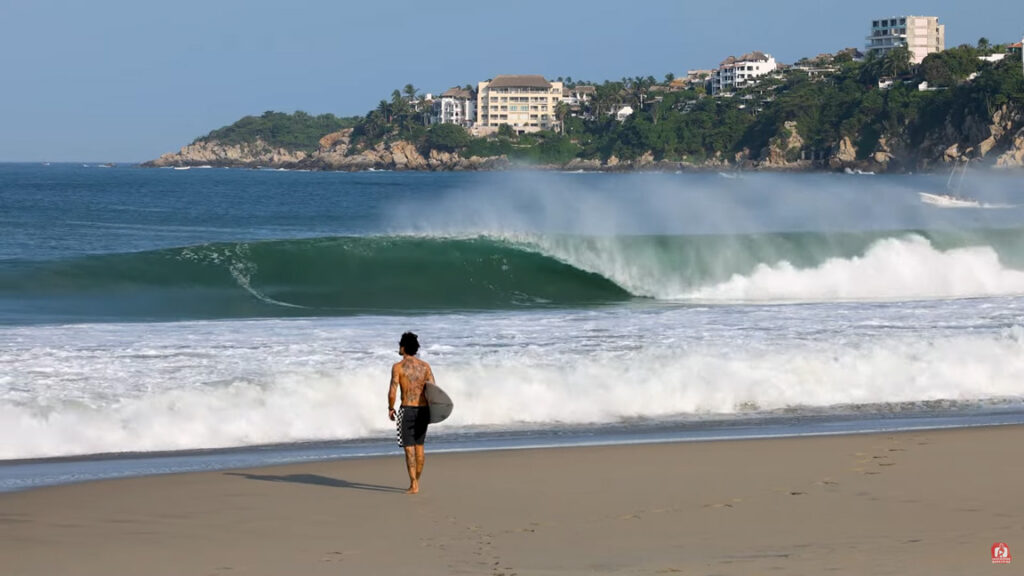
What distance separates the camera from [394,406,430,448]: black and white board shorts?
802cm

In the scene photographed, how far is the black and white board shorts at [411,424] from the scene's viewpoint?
8.02m

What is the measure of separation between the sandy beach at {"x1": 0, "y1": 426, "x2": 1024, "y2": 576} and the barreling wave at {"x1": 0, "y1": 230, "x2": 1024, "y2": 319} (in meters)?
12.8

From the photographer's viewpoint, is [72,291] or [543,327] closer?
[543,327]

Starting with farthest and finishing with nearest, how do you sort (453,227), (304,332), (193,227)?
(193,227)
(453,227)
(304,332)

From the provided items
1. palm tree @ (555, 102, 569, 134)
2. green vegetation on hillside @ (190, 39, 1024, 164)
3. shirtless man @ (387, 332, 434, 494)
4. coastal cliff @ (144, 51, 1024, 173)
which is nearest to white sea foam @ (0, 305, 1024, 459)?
shirtless man @ (387, 332, 434, 494)

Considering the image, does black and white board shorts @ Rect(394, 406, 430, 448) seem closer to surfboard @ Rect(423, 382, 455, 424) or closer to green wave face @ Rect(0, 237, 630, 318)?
surfboard @ Rect(423, 382, 455, 424)

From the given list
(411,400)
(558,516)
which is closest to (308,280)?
(411,400)

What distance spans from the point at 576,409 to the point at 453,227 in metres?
20.6

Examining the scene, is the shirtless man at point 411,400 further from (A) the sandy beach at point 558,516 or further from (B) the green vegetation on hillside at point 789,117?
(B) the green vegetation on hillside at point 789,117

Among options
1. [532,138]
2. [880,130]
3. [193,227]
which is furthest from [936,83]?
[193,227]

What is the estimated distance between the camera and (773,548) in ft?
21.7

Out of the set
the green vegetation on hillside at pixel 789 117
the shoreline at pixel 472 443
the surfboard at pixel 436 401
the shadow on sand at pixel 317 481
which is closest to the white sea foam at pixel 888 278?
the shoreline at pixel 472 443

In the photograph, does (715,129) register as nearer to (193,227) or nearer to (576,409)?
(193,227)

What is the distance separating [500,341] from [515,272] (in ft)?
36.6
